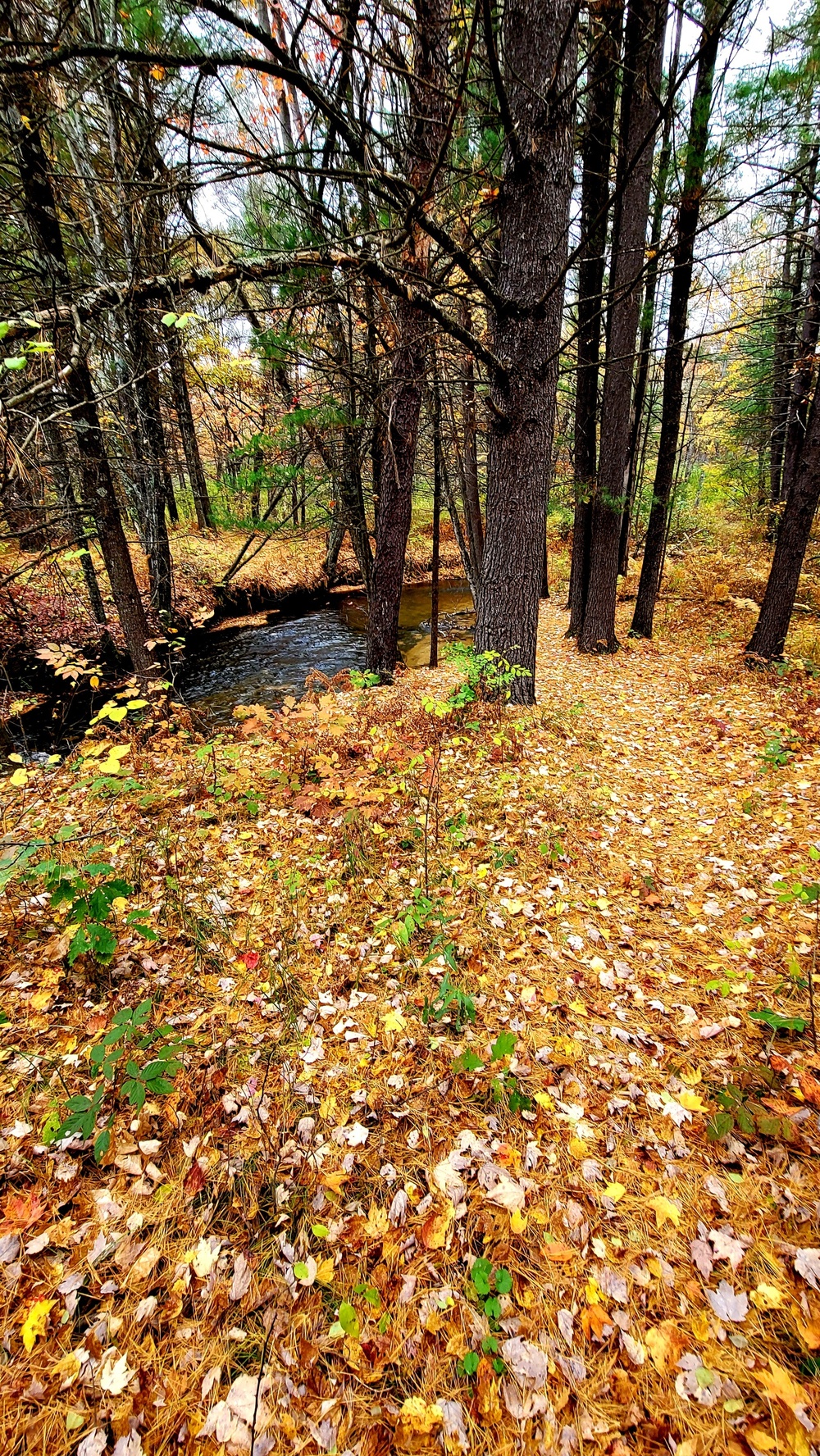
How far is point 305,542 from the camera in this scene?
18.3 m

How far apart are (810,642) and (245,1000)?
388 inches

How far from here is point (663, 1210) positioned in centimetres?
205

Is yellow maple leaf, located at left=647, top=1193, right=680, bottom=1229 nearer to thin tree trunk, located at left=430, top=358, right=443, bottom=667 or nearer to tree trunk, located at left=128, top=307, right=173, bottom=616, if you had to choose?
tree trunk, located at left=128, top=307, right=173, bottom=616

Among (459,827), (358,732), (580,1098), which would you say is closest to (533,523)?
(358,732)

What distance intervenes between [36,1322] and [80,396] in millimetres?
6664

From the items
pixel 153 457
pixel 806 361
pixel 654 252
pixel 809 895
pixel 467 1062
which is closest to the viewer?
pixel 467 1062

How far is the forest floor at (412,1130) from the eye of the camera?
1.66 meters

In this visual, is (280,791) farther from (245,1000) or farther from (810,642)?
(810,642)

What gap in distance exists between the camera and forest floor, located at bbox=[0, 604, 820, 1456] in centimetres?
166

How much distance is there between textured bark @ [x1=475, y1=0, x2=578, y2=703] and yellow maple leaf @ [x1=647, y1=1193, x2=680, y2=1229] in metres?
4.52

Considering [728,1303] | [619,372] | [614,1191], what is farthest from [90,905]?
[619,372]

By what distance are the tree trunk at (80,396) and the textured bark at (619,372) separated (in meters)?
6.69

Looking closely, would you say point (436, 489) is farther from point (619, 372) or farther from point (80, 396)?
point (80, 396)

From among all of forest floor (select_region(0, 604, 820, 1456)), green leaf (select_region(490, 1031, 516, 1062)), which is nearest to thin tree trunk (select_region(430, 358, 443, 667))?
forest floor (select_region(0, 604, 820, 1456))
